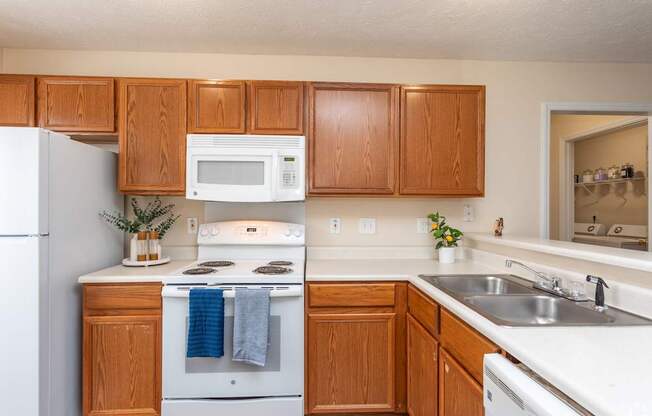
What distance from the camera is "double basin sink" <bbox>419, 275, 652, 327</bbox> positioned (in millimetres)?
1192

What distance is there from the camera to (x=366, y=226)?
2559 mm

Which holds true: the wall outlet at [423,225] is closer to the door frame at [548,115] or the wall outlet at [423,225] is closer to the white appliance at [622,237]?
the door frame at [548,115]

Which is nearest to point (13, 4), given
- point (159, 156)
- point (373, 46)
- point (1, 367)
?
point (159, 156)

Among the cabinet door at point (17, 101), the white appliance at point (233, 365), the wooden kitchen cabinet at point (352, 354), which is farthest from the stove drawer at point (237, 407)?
the cabinet door at point (17, 101)

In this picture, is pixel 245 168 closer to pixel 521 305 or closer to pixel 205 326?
pixel 205 326

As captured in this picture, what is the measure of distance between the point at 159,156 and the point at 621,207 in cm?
473

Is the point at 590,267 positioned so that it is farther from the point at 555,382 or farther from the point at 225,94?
the point at 225,94

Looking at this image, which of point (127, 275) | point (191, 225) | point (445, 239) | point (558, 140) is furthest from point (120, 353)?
point (558, 140)

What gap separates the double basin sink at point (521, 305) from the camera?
1.19m

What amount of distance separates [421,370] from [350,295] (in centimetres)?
53

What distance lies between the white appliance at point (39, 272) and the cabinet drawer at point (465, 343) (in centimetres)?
195

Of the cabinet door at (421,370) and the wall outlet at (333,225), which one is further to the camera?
the wall outlet at (333,225)

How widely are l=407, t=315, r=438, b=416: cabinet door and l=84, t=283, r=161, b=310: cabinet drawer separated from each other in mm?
1450

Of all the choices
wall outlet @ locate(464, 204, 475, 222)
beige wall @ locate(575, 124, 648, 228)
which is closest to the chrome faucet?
wall outlet @ locate(464, 204, 475, 222)
